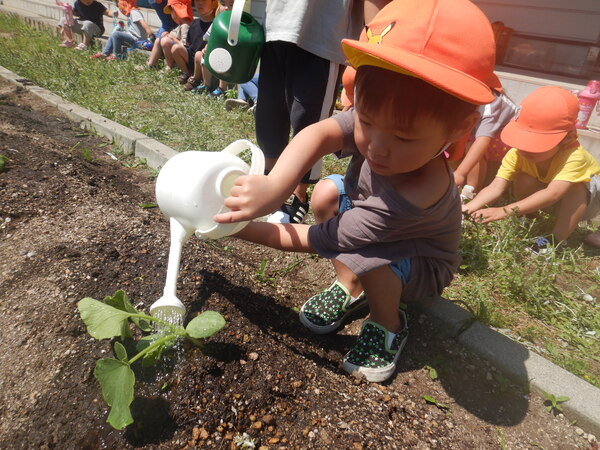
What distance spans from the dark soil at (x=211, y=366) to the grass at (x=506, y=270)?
0.25 metres

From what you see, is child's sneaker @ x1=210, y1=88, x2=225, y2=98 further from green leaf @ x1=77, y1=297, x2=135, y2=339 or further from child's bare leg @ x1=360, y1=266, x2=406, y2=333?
green leaf @ x1=77, y1=297, x2=135, y2=339

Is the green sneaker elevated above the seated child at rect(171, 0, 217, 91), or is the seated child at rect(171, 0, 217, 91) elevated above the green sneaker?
the seated child at rect(171, 0, 217, 91)

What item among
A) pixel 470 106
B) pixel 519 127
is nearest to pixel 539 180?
pixel 519 127

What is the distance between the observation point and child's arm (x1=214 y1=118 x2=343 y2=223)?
1093 millimetres

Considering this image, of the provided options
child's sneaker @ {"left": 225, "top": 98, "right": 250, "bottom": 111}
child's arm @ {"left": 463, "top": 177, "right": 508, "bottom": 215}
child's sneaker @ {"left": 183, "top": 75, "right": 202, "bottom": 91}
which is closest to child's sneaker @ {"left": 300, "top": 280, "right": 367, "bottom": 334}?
child's arm @ {"left": 463, "top": 177, "right": 508, "bottom": 215}

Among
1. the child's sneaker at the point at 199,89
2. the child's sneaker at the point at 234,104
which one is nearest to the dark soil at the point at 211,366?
the child's sneaker at the point at 234,104

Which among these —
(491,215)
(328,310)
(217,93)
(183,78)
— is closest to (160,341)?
(328,310)

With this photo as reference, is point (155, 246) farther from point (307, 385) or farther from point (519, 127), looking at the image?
point (519, 127)

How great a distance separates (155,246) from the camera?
1744mm

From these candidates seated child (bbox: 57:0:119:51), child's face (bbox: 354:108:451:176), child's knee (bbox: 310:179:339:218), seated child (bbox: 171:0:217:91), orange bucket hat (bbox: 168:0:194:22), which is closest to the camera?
child's face (bbox: 354:108:451:176)

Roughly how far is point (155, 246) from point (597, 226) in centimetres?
297

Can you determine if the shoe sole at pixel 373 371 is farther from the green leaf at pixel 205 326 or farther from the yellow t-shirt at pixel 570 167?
the yellow t-shirt at pixel 570 167

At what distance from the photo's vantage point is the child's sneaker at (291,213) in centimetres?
222

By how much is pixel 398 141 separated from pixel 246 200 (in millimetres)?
426
